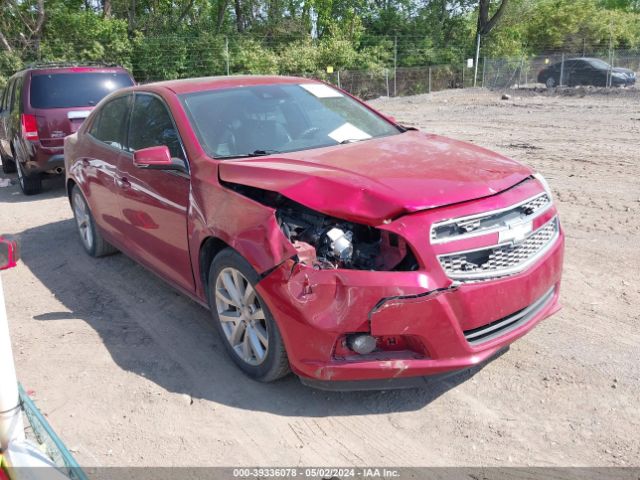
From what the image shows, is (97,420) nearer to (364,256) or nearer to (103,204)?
(364,256)

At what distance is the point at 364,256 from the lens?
3113mm

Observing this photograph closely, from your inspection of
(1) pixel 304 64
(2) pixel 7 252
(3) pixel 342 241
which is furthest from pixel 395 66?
(2) pixel 7 252

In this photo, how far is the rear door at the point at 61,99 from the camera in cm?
890

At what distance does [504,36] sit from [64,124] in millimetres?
33610

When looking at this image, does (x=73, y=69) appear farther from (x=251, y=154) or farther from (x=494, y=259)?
(x=494, y=259)

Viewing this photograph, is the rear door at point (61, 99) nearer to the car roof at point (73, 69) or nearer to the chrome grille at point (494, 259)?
the car roof at point (73, 69)

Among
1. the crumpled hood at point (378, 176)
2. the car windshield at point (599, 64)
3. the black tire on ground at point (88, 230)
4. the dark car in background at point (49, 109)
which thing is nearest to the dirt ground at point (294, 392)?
the black tire on ground at point (88, 230)

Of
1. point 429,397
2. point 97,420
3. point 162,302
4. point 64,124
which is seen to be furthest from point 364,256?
point 64,124

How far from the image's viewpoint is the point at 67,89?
360 inches

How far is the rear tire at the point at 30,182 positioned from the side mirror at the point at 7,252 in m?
7.63

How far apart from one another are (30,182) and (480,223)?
8237mm

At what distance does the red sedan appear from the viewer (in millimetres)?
2953

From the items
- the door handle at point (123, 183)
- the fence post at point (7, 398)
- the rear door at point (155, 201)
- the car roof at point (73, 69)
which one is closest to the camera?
the fence post at point (7, 398)

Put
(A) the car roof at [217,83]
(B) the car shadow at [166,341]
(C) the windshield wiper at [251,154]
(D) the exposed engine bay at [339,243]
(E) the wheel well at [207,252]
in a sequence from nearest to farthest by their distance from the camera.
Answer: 1. (D) the exposed engine bay at [339,243]
2. (B) the car shadow at [166,341]
3. (E) the wheel well at [207,252]
4. (C) the windshield wiper at [251,154]
5. (A) the car roof at [217,83]
